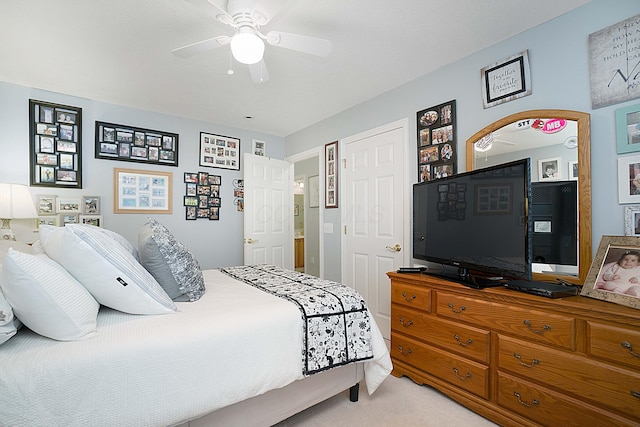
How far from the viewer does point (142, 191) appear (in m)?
3.56

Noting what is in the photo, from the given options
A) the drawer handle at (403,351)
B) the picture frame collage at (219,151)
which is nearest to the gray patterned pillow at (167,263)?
the drawer handle at (403,351)

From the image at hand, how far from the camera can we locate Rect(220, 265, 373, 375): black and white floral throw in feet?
5.23

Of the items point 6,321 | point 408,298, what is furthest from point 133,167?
point 408,298

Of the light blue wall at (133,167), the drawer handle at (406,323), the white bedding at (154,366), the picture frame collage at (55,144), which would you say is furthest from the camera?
the picture frame collage at (55,144)

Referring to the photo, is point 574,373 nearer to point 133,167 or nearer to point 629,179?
point 629,179

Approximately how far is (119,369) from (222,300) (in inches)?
25.4

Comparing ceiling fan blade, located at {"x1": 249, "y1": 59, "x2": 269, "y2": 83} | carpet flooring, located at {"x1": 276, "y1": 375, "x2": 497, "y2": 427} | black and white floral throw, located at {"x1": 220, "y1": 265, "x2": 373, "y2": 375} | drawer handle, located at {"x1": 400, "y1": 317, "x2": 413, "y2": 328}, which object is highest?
ceiling fan blade, located at {"x1": 249, "y1": 59, "x2": 269, "y2": 83}

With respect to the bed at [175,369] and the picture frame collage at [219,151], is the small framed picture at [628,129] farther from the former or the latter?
the picture frame collage at [219,151]

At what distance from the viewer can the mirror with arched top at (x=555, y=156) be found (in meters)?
1.78

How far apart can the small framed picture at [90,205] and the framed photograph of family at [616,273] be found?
14.1 feet

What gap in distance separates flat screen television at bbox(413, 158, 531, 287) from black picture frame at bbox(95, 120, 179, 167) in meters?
3.10

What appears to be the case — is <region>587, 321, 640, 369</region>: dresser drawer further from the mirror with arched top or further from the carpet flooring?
the carpet flooring

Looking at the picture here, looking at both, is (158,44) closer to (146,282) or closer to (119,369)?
(146,282)

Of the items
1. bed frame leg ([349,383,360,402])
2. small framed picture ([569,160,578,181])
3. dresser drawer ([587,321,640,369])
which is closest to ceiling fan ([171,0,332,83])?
small framed picture ([569,160,578,181])
